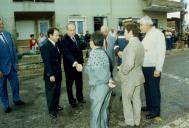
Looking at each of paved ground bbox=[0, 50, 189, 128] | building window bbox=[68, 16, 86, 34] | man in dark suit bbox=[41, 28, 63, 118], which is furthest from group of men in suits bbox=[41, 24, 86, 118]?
building window bbox=[68, 16, 86, 34]

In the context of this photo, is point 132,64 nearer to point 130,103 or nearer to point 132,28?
point 132,28

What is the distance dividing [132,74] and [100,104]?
0.93 meters

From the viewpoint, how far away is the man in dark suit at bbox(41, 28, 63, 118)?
691 centimetres

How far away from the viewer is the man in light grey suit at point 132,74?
5.90m

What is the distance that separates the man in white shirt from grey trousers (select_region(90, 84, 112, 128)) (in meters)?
1.31

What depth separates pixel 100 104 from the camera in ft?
17.9

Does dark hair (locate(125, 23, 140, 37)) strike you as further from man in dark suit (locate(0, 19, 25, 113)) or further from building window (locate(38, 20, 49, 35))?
building window (locate(38, 20, 49, 35))

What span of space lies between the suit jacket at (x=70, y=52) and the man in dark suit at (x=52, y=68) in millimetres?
293

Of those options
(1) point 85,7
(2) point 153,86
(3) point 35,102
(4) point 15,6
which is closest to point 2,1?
(4) point 15,6

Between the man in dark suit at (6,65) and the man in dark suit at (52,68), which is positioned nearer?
the man in dark suit at (52,68)

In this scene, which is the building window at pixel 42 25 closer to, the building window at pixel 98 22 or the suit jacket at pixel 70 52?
the building window at pixel 98 22

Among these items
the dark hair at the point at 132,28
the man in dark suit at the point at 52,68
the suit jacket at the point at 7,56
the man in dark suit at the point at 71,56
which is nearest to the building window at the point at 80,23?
the suit jacket at the point at 7,56

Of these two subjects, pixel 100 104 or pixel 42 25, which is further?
pixel 42 25

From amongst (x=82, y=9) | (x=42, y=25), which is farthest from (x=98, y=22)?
(x=42, y=25)
